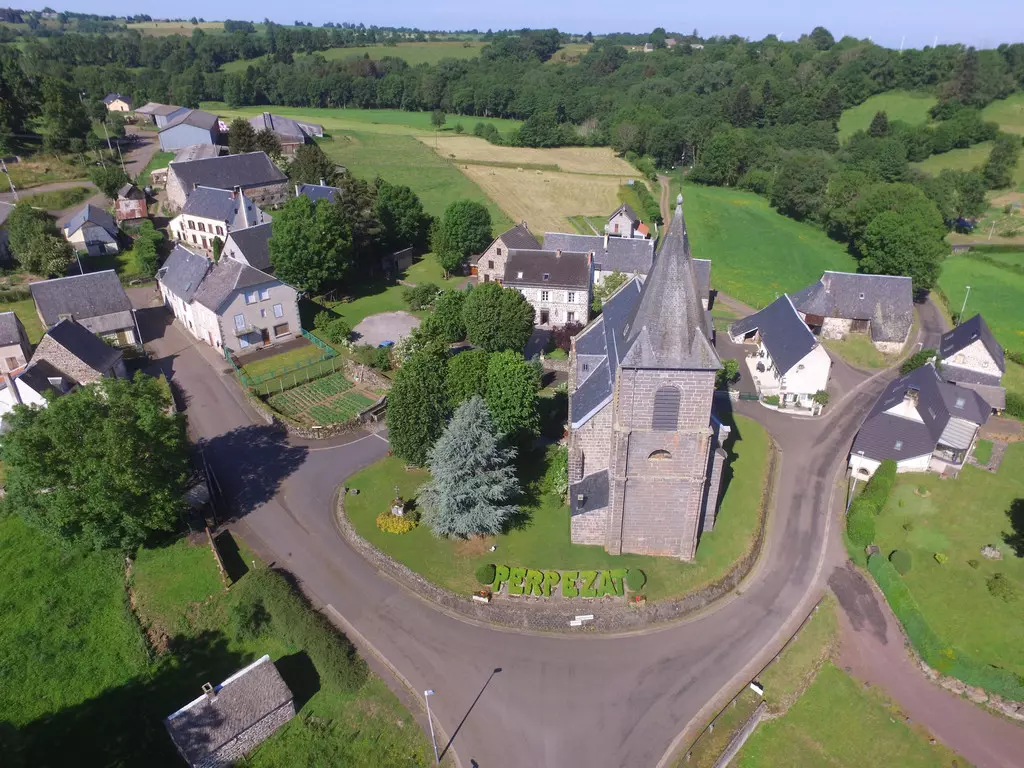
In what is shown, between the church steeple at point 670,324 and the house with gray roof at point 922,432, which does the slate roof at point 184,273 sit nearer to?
the church steeple at point 670,324

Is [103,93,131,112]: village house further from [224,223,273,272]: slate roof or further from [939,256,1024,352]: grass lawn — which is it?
[939,256,1024,352]: grass lawn

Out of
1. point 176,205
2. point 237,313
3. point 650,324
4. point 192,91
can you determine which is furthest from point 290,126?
point 650,324

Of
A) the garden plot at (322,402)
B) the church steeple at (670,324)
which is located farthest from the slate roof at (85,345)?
the church steeple at (670,324)

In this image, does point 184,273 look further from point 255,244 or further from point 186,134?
point 186,134

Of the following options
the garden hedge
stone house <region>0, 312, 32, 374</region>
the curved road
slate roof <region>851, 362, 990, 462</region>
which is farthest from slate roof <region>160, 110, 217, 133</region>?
the garden hedge

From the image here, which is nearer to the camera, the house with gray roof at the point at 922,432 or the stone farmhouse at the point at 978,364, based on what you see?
the house with gray roof at the point at 922,432
